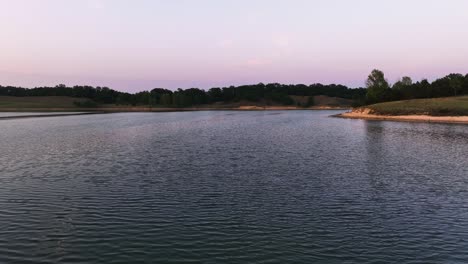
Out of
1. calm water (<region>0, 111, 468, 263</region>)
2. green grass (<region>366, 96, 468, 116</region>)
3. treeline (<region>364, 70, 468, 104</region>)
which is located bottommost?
calm water (<region>0, 111, 468, 263</region>)

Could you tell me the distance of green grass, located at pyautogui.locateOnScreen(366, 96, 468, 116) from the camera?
383 feet

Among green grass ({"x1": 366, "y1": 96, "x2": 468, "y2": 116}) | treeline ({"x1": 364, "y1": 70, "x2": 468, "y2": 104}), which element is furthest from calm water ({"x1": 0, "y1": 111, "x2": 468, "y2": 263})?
treeline ({"x1": 364, "y1": 70, "x2": 468, "y2": 104})

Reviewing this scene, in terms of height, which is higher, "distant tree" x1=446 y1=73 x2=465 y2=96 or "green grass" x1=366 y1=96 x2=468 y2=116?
"distant tree" x1=446 y1=73 x2=465 y2=96

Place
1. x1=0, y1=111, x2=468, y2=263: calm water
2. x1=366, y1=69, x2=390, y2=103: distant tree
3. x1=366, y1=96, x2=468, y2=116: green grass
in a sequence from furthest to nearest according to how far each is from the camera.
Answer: x1=366, y1=69, x2=390, y2=103: distant tree
x1=366, y1=96, x2=468, y2=116: green grass
x1=0, y1=111, x2=468, y2=263: calm water

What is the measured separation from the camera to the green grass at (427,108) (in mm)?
116887

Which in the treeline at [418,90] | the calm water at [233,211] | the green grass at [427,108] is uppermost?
the treeline at [418,90]

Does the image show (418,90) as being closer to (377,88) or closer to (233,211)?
(377,88)

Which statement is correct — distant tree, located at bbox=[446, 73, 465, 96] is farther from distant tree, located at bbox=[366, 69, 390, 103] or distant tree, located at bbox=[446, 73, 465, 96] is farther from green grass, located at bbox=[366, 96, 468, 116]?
green grass, located at bbox=[366, 96, 468, 116]

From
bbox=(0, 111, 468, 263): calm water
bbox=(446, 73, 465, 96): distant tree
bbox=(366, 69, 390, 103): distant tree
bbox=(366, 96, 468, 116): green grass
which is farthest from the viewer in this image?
bbox=(366, 69, 390, 103): distant tree

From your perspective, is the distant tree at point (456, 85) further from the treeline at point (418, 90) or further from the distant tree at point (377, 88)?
the distant tree at point (377, 88)

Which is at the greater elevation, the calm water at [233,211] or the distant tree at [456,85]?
the distant tree at [456,85]

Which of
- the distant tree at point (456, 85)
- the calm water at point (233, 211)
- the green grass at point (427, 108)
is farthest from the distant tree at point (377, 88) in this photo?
the calm water at point (233, 211)

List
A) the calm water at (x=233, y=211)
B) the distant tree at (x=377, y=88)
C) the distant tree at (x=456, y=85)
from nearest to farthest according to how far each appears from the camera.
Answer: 1. the calm water at (x=233, y=211)
2. the distant tree at (x=456, y=85)
3. the distant tree at (x=377, y=88)

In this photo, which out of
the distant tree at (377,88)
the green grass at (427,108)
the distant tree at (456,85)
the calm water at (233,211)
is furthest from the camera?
the distant tree at (377,88)
